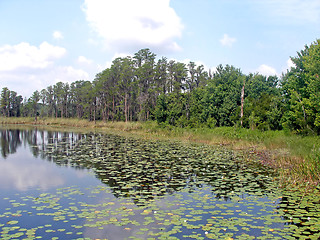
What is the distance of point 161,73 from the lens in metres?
51.7

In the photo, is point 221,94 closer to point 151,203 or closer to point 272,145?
point 272,145

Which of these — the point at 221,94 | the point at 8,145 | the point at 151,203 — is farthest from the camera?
the point at 221,94

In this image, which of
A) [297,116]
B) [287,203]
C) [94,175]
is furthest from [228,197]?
[297,116]

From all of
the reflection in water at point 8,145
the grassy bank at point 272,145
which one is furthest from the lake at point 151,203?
the reflection in water at point 8,145

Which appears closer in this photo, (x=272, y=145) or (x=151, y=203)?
(x=151, y=203)

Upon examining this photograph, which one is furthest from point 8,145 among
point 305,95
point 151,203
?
point 305,95

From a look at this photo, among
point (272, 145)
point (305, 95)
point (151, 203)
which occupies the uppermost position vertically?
point (305, 95)

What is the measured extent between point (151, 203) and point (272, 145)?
12.2 m

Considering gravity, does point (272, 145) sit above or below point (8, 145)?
above

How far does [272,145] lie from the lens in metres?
16.8

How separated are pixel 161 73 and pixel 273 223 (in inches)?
1862

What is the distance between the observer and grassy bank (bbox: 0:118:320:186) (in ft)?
29.5

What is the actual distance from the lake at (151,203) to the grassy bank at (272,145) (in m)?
0.80

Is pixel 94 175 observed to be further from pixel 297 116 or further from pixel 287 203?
pixel 297 116
